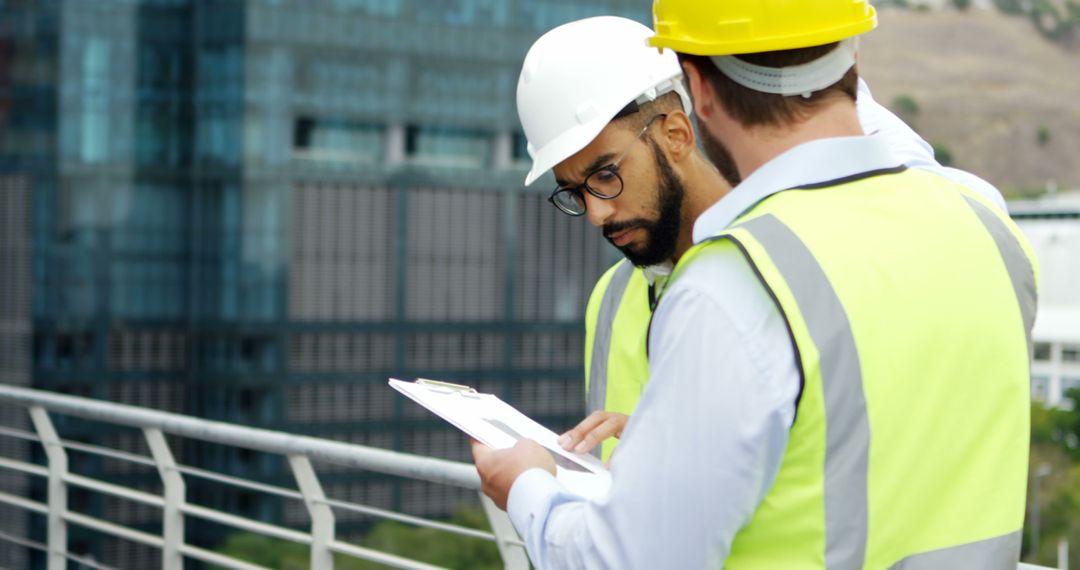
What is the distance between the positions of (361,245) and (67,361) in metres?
10.0

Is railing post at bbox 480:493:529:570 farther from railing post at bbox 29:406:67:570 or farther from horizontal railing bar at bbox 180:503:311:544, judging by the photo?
railing post at bbox 29:406:67:570

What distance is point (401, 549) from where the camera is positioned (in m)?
37.4

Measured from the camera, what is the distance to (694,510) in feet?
3.83

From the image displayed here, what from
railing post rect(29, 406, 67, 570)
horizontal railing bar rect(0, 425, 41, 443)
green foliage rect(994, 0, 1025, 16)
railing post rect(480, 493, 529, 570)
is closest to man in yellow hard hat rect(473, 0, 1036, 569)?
railing post rect(480, 493, 529, 570)

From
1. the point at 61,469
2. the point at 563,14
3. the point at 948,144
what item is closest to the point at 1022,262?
the point at 61,469

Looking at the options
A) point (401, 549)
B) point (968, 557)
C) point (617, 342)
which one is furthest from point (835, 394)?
point (401, 549)

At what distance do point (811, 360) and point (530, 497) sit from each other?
0.32 m

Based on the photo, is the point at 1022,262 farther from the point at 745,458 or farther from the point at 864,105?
the point at 864,105

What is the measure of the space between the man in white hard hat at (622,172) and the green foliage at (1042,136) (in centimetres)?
13657

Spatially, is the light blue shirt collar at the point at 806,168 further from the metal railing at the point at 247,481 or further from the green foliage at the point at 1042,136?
the green foliage at the point at 1042,136

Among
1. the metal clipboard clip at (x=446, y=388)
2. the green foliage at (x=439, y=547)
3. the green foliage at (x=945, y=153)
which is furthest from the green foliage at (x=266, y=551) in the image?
the green foliage at (x=945, y=153)

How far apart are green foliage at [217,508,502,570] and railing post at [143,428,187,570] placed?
31.5 meters

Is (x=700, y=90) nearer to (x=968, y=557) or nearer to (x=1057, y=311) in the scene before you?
(x=968, y=557)

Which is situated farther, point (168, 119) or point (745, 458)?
point (168, 119)
